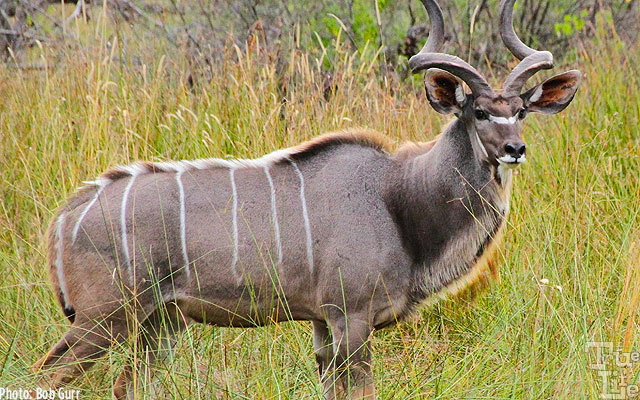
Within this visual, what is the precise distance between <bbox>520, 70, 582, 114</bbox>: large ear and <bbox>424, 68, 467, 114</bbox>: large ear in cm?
28

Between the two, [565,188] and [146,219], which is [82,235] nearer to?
[146,219]

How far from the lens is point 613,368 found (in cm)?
264

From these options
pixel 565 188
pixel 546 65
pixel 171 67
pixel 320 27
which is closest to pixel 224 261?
pixel 546 65

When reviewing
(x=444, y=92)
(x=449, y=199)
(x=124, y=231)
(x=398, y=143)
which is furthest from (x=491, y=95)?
(x=124, y=231)

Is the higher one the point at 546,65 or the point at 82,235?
the point at 546,65

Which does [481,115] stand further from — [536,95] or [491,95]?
[536,95]

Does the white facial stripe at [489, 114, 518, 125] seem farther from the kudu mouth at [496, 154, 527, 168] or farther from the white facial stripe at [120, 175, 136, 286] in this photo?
the white facial stripe at [120, 175, 136, 286]

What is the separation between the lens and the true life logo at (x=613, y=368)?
2516mm

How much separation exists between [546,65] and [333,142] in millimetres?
859

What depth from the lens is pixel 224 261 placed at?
308cm

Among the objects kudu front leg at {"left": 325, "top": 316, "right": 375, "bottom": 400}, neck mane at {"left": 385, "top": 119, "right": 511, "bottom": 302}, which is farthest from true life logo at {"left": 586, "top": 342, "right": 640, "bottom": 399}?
kudu front leg at {"left": 325, "top": 316, "right": 375, "bottom": 400}

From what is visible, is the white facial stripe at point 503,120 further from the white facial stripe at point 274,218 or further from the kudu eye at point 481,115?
the white facial stripe at point 274,218

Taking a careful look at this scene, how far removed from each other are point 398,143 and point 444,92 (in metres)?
0.82

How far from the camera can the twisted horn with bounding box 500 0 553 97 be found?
3.13 m
